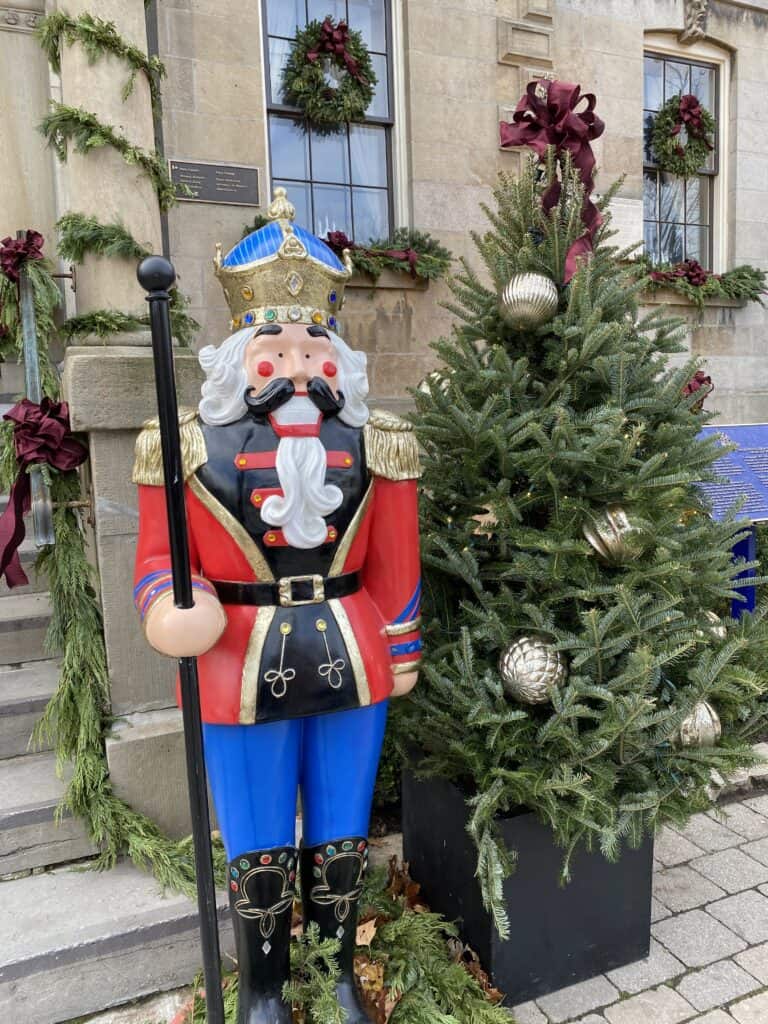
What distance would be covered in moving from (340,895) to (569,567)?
3.85 feet

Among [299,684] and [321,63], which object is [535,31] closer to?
[321,63]

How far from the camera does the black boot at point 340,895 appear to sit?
7.02 feet

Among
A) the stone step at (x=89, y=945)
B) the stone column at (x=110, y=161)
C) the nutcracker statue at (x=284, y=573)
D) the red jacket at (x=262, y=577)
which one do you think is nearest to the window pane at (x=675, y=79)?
the stone column at (x=110, y=161)

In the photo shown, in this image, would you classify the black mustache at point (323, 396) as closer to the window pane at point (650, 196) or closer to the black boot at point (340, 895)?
the black boot at point (340, 895)

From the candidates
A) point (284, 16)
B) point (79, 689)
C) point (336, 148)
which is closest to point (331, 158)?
point (336, 148)

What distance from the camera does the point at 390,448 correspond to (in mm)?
2121

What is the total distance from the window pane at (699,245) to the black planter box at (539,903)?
6266 mm

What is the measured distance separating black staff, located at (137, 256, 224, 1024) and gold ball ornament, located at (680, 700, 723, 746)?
140 cm

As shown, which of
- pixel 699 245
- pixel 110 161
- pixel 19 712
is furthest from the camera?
pixel 699 245

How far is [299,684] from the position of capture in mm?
1931

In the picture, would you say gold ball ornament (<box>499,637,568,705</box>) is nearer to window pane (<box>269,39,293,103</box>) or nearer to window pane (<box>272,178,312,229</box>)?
window pane (<box>272,178,312,229</box>)

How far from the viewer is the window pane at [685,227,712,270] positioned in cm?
718

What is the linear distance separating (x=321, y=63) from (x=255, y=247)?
4.11 m

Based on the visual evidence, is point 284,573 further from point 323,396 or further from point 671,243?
point 671,243
